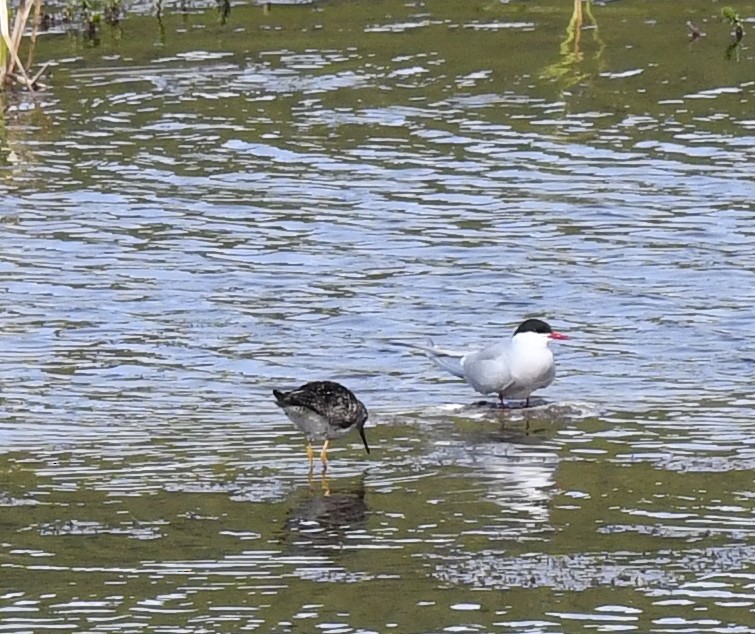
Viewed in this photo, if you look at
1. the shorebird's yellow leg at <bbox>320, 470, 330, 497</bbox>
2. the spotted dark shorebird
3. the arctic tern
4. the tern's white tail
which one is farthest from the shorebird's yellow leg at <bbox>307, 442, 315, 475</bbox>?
the tern's white tail

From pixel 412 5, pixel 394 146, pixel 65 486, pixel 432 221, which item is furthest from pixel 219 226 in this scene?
pixel 412 5

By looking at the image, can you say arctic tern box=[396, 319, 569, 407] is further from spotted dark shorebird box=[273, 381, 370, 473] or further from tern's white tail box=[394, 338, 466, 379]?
spotted dark shorebird box=[273, 381, 370, 473]

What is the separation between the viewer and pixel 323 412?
32.9 ft

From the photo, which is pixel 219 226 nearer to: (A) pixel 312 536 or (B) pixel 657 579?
(A) pixel 312 536

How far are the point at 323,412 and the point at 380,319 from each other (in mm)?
3744

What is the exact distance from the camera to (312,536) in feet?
29.4

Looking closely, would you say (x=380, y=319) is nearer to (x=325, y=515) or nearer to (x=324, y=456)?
(x=324, y=456)

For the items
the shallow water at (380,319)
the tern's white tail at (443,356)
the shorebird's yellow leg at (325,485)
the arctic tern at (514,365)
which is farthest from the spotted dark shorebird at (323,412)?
the tern's white tail at (443,356)

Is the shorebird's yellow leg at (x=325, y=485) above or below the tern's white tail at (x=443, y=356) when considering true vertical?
below

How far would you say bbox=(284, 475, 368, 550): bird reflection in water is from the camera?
8.91 meters

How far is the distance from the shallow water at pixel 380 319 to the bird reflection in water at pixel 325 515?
0.07ft

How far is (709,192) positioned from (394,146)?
356cm

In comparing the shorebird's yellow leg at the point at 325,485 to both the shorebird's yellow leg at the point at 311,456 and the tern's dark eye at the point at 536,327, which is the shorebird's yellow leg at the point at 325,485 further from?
the tern's dark eye at the point at 536,327

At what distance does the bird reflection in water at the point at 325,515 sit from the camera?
891cm
